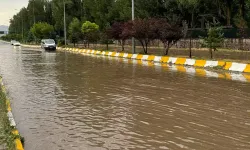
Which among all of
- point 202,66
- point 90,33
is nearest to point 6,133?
point 202,66

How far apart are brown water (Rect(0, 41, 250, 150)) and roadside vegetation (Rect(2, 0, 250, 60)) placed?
13.5 m

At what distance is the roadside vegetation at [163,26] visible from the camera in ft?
106

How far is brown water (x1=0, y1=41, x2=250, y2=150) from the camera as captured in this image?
7531mm

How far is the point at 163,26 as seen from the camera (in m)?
31.5

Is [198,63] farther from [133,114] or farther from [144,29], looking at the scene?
[133,114]

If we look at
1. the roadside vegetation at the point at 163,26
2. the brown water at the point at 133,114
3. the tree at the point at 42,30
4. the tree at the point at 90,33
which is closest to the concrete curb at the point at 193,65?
the roadside vegetation at the point at 163,26

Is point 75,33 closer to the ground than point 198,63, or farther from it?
farther from it

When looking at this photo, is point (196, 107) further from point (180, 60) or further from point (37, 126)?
point (180, 60)

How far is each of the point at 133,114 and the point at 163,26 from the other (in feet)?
73.1

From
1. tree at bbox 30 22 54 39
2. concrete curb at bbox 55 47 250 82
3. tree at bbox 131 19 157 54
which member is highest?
tree at bbox 30 22 54 39

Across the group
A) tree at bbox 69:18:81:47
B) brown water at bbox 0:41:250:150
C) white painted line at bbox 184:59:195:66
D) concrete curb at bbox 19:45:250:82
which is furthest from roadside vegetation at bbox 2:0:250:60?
brown water at bbox 0:41:250:150

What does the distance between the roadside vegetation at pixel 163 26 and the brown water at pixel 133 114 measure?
44.4 ft

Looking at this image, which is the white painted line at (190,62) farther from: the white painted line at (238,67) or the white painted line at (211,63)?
the white painted line at (238,67)

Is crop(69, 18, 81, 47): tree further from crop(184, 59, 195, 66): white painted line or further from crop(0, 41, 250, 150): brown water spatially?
crop(0, 41, 250, 150): brown water
